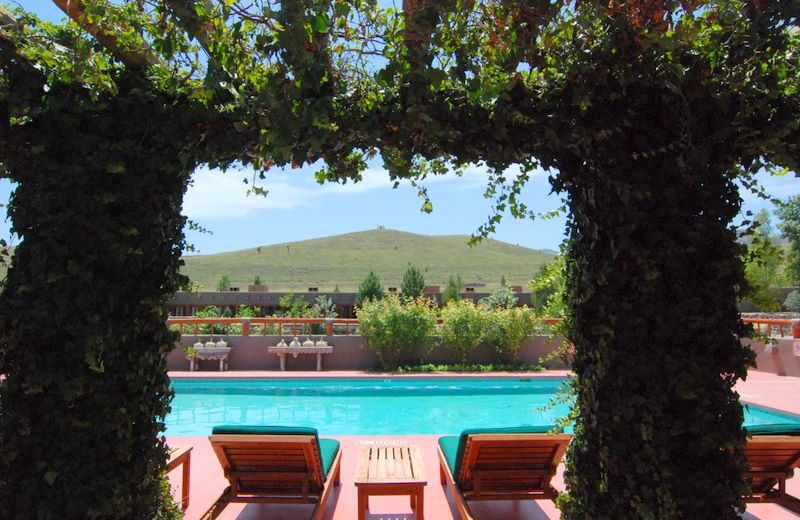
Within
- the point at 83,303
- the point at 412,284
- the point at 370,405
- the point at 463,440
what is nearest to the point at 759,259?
the point at 463,440

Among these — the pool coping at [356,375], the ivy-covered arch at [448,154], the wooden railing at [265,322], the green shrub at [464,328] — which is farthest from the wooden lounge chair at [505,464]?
the wooden railing at [265,322]

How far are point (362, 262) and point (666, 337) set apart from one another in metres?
78.2

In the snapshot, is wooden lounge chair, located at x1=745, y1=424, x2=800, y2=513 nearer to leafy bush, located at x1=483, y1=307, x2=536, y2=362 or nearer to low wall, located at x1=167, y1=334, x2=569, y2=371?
leafy bush, located at x1=483, y1=307, x2=536, y2=362

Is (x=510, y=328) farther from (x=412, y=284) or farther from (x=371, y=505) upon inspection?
(x=412, y=284)

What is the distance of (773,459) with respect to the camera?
4172mm

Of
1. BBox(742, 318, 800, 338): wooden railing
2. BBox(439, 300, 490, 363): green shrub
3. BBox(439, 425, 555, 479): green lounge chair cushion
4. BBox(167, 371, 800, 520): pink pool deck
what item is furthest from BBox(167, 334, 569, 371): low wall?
BBox(439, 425, 555, 479): green lounge chair cushion

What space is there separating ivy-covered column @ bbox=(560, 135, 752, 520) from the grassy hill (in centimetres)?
5933

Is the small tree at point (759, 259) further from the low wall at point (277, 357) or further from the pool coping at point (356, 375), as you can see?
the low wall at point (277, 357)

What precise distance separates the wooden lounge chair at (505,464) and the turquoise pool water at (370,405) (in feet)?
13.2

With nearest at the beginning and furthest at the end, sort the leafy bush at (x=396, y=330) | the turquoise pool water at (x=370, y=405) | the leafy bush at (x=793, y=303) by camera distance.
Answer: the turquoise pool water at (x=370, y=405) → the leafy bush at (x=396, y=330) → the leafy bush at (x=793, y=303)

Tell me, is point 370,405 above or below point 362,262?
below

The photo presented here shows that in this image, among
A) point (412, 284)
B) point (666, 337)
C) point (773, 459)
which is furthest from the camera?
point (412, 284)

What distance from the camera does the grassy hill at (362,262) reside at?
69312 mm

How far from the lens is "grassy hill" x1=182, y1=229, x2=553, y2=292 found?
6931 cm
